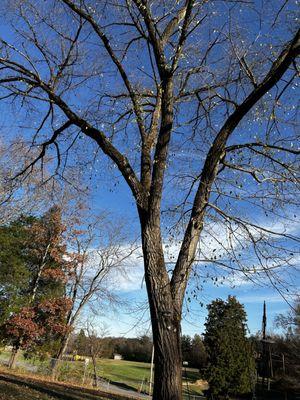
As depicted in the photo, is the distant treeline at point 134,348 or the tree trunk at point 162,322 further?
the distant treeline at point 134,348

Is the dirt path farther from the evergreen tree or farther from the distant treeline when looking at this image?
the evergreen tree

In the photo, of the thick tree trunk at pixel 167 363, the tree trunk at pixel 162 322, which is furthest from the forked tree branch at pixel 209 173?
the thick tree trunk at pixel 167 363

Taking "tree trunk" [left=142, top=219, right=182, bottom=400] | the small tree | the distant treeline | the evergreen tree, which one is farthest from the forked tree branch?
the small tree

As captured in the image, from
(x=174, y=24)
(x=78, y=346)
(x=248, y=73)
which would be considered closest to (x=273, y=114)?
(x=248, y=73)

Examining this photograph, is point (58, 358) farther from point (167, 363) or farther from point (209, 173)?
point (209, 173)

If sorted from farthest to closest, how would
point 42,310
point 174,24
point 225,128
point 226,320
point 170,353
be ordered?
point 226,320 → point 42,310 → point 174,24 → point 225,128 → point 170,353

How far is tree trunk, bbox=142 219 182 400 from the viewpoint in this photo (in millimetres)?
4352

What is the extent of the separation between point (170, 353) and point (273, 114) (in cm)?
338

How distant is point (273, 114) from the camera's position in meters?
5.70

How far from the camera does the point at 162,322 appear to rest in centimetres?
455

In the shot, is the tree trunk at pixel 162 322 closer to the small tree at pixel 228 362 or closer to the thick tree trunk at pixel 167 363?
the thick tree trunk at pixel 167 363

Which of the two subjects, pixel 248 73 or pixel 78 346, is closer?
pixel 248 73

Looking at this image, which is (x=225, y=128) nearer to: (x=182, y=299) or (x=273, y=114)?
(x=273, y=114)

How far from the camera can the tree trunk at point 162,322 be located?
4352mm
